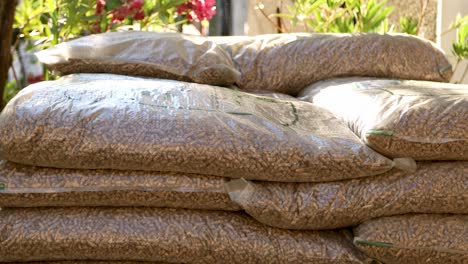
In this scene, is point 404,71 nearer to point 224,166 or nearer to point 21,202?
point 224,166

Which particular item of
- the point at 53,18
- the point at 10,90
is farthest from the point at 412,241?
the point at 10,90

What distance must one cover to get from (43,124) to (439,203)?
2.27 ft

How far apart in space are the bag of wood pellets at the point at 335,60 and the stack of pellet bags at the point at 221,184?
2.02 ft

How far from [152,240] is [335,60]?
88 cm

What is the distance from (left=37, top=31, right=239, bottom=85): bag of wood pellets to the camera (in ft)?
6.11

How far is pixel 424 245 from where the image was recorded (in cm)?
131

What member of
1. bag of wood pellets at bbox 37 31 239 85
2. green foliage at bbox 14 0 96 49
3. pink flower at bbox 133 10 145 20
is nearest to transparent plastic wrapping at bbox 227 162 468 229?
bag of wood pellets at bbox 37 31 239 85

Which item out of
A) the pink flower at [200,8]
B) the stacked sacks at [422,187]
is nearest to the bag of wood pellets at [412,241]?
the stacked sacks at [422,187]

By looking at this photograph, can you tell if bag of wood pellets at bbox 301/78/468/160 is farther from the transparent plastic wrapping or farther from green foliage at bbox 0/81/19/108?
green foliage at bbox 0/81/19/108

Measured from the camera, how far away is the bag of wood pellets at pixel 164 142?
1.28 metres

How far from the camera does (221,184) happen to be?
132 cm

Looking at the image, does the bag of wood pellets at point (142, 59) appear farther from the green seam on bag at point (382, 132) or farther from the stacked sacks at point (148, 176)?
the green seam on bag at point (382, 132)

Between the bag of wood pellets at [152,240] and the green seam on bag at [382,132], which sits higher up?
the green seam on bag at [382,132]

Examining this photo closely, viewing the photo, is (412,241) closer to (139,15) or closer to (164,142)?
(164,142)
